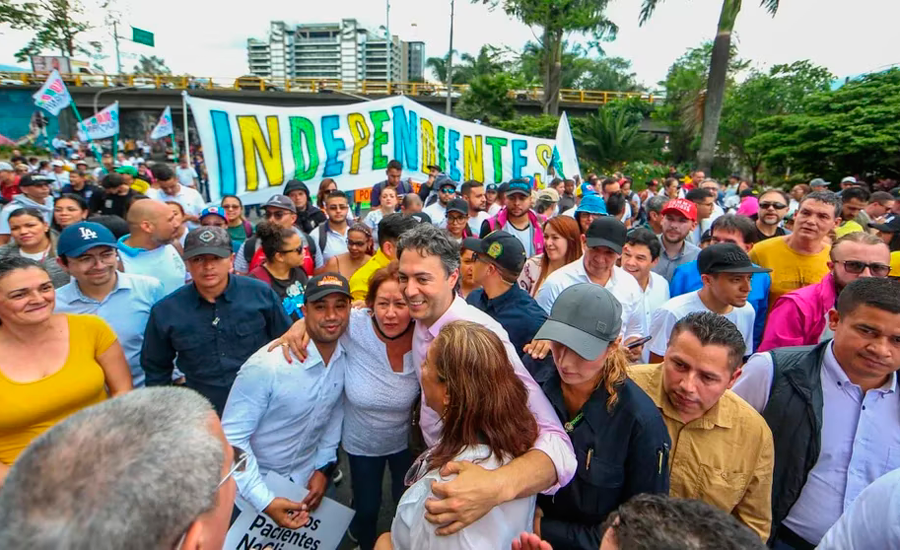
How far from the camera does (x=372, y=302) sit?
2.56 meters

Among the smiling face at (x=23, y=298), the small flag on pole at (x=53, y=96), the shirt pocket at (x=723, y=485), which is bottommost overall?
the shirt pocket at (x=723, y=485)

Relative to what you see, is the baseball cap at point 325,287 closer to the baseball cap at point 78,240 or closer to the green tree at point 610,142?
the baseball cap at point 78,240

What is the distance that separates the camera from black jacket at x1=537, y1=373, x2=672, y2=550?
1738 millimetres

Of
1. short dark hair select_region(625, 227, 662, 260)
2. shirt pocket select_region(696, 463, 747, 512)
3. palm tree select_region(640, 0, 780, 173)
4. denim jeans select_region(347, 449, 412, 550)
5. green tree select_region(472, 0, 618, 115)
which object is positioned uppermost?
green tree select_region(472, 0, 618, 115)

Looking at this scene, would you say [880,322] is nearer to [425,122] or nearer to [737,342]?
[737,342]

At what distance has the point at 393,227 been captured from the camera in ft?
A: 13.0

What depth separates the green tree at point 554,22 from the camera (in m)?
29.8

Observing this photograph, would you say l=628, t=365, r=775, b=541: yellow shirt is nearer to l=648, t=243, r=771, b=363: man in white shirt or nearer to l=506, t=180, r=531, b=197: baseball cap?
l=648, t=243, r=771, b=363: man in white shirt

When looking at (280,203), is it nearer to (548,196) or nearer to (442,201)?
(442,201)

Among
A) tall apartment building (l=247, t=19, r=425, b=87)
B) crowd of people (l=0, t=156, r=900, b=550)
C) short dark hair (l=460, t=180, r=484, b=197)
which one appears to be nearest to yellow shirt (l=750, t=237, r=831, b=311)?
crowd of people (l=0, t=156, r=900, b=550)

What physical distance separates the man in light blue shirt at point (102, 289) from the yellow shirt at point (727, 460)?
3.02 metres

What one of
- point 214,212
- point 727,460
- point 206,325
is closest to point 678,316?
point 727,460

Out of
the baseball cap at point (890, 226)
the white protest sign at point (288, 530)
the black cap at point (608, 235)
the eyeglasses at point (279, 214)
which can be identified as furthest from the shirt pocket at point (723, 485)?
the baseball cap at point (890, 226)

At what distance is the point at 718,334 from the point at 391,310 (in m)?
1.43
